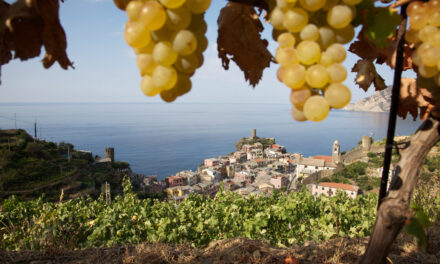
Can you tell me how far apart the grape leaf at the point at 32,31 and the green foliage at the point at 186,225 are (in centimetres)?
231

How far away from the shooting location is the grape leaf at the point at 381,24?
67 centimetres

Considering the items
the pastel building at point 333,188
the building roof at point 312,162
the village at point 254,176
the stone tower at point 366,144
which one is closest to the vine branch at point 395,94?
the pastel building at point 333,188

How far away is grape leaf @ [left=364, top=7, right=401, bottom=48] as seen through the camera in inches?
26.3

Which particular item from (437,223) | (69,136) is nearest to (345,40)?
(437,223)

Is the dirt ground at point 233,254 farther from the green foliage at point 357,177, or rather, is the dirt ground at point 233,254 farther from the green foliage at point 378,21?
the green foliage at point 357,177

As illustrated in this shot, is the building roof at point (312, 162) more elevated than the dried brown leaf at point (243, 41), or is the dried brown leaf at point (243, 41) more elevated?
the dried brown leaf at point (243, 41)

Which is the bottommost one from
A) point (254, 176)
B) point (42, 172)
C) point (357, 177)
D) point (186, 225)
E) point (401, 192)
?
point (254, 176)

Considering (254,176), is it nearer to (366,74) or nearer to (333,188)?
(333,188)

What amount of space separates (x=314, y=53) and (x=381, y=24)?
8.6 inches

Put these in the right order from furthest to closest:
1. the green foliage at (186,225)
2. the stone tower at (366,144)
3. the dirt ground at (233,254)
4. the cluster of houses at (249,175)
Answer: the cluster of houses at (249,175) → the stone tower at (366,144) → the green foliage at (186,225) → the dirt ground at (233,254)

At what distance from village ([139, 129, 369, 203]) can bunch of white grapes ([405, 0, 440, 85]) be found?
75.2 feet

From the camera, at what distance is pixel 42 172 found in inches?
880

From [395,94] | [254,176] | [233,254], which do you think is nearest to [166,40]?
[395,94]

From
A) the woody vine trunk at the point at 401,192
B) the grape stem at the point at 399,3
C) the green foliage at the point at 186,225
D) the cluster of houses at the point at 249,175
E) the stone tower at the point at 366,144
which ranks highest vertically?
the grape stem at the point at 399,3
